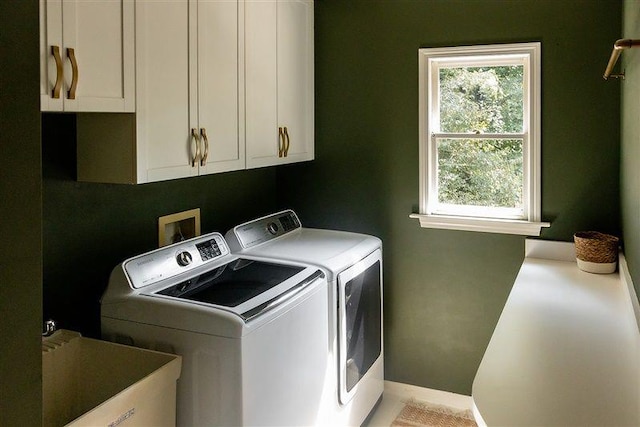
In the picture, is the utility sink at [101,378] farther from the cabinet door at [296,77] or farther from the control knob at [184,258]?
the cabinet door at [296,77]

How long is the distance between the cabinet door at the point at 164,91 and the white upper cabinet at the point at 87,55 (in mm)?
64

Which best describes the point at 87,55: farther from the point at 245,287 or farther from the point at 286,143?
the point at 286,143

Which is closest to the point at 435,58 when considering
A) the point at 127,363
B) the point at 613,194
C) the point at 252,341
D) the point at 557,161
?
the point at 557,161

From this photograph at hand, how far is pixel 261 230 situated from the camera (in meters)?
2.93

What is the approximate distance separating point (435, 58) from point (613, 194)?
3.67 feet

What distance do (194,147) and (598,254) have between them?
1.81 metres

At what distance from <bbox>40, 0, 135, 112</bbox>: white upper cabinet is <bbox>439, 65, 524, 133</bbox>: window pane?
1.78 m

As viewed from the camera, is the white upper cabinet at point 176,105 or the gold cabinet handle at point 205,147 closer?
the white upper cabinet at point 176,105

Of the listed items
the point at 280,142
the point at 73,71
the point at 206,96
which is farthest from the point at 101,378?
the point at 280,142

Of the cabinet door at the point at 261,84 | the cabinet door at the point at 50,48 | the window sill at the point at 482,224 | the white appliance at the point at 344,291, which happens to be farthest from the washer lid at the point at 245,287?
the window sill at the point at 482,224

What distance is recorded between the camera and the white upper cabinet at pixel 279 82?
268 centimetres

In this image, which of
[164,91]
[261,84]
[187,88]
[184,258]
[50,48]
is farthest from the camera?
[261,84]

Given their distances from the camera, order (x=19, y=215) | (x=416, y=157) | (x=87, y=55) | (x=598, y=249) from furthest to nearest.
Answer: (x=416, y=157) → (x=598, y=249) → (x=87, y=55) → (x=19, y=215)

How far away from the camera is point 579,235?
2709 mm
